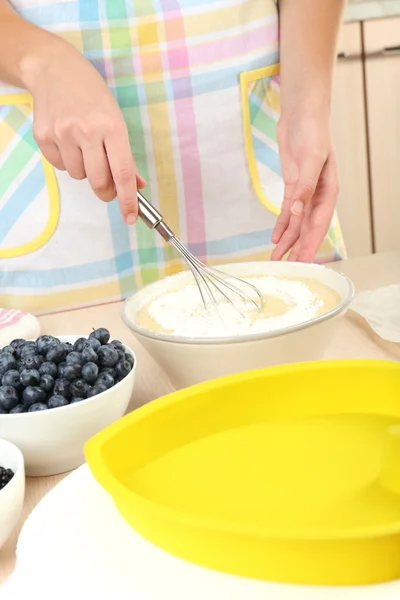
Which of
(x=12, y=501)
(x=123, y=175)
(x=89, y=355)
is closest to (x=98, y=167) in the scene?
(x=123, y=175)

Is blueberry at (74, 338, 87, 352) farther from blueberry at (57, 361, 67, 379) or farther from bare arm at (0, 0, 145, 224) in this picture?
bare arm at (0, 0, 145, 224)

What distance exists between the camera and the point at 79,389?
60 centimetres

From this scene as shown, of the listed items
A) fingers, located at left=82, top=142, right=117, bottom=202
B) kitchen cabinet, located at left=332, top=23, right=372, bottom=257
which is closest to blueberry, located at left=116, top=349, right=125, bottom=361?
fingers, located at left=82, top=142, right=117, bottom=202

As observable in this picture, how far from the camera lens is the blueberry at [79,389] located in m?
0.60

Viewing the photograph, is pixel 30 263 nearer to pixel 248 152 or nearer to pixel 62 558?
pixel 248 152

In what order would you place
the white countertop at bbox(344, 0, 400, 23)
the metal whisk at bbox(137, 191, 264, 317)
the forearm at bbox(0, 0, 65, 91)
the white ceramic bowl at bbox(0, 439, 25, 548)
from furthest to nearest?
the white countertop at bbox(344, 0, 400, 23) < the forearm at bbox(0, 0, 65, 91) < the metal whisk at bbox(137, 191, 264, 317) < the white ceramic bowl at bbox(0, 439, 25, 548)

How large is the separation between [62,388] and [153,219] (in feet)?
0.80

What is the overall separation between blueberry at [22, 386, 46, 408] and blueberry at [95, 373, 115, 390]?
1.8 inches

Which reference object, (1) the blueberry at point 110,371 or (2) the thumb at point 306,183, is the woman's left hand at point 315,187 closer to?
(2) the thumb at point 306,183

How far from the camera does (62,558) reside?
38 centimetres

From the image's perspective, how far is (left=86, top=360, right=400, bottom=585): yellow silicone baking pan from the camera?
0.33 metres

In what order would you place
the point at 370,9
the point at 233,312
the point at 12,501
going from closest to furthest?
the point at 12,501
the point at 233,312
the point at 370,9

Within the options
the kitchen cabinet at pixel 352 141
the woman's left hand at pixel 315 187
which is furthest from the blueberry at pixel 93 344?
the kitchen cabinet at pixel 352 141

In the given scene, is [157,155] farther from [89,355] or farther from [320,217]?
[89,355]
